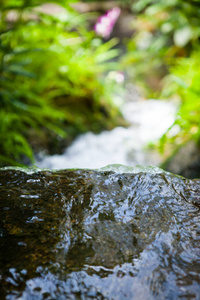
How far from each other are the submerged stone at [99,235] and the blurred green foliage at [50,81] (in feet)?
4.66

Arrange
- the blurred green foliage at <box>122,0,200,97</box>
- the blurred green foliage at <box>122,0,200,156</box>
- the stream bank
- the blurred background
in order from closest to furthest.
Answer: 1. the blurred background
2. the stream bank
3. the blurred green foliage at <box>122,0,200,156</box>
4. the blurred green foliage at <box>122,0,200,97</box>

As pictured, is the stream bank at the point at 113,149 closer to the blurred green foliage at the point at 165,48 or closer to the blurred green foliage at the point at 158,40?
the blurred green foliage at the point at 165,48

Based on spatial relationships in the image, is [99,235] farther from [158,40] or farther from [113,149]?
[158,40]

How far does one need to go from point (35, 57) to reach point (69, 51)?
0.55m

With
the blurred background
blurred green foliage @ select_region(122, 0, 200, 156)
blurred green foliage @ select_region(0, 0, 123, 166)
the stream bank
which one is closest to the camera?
the blurred background

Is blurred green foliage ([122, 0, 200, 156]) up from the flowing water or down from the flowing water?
up

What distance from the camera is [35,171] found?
3.72 ft

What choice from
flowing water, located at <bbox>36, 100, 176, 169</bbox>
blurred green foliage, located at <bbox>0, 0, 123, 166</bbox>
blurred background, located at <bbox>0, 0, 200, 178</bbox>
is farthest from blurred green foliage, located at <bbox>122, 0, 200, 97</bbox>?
blurred green foliage, located at <bbox>0, 0, 123, 166</bbox>

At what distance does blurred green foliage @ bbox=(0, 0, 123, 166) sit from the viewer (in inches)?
99.3

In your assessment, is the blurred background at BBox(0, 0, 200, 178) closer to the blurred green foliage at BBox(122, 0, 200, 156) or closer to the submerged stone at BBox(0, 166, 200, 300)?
the blurred green foliage at BBox(122, 0, 200, 156)

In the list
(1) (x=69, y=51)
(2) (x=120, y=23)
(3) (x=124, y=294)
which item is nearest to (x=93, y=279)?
(3) (x=124, y=294)

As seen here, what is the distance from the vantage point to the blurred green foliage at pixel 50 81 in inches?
99.3

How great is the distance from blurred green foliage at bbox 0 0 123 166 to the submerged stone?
1419mm

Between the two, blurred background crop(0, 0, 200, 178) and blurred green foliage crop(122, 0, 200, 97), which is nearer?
blurred background crop(0, 0, 200, 178)
